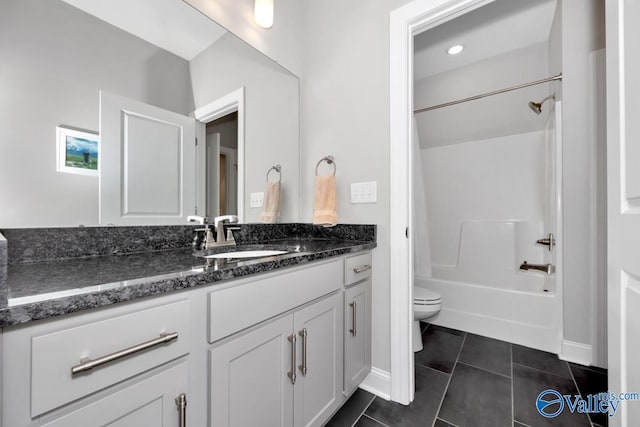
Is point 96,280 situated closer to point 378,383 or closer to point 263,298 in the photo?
point 263,298

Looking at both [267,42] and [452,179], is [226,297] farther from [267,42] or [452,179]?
[452,179]

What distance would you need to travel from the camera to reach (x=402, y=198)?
55.2 inches

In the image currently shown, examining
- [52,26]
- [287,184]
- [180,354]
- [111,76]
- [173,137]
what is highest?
[52,26]

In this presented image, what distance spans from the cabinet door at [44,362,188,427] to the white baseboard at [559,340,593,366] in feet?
7.67

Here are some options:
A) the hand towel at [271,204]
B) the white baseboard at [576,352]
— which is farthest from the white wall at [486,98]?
the hand towel at [271,204]

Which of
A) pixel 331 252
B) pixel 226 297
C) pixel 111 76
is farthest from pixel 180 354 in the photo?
pixel 111 76

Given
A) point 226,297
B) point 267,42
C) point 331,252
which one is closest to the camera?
point 226,297

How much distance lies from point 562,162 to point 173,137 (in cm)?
243

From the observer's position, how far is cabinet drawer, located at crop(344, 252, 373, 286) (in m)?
1.29

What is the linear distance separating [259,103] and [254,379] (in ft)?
4.85

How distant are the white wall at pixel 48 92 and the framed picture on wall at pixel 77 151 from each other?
2 centimetres

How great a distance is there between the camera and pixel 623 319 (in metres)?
0.81

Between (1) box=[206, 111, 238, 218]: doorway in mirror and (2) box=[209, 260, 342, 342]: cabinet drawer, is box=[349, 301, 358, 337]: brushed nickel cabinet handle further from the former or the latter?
(1) box=[206, 111, 238, 218]: doorway in mirror

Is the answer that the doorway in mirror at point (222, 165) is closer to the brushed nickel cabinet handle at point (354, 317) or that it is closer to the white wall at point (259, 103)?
the white wall at point (259, 103)
